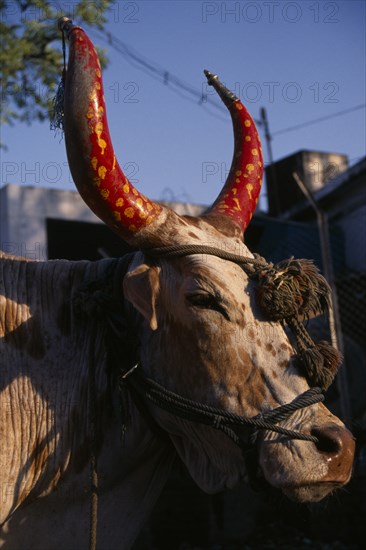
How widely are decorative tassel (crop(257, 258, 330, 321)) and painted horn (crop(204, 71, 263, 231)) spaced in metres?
0.52

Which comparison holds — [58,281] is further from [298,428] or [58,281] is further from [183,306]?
[298,428]

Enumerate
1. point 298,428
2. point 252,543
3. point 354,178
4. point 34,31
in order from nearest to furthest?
point 298,428, point 252,543, point 34,31, point 354,178

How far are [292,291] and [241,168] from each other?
40.6 inches

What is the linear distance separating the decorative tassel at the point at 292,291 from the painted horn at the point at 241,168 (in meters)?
0.52

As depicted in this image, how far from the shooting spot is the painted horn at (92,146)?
140 inches

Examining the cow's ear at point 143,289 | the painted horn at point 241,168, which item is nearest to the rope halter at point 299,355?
the cow's ear at point 143,289

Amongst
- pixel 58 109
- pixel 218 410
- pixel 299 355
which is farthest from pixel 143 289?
pixel 58 109

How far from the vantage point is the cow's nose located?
3.33m

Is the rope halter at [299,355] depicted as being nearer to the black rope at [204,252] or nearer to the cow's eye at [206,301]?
the black rope at [204,252]

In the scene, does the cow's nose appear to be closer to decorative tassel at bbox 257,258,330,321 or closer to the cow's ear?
decorative tassel at bbox 257,258,330,321

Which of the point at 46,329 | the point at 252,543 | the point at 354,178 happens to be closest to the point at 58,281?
the point at 46,329

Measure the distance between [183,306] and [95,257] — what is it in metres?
11.0

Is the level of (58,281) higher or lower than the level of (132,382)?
higher

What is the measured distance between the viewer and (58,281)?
404cm
